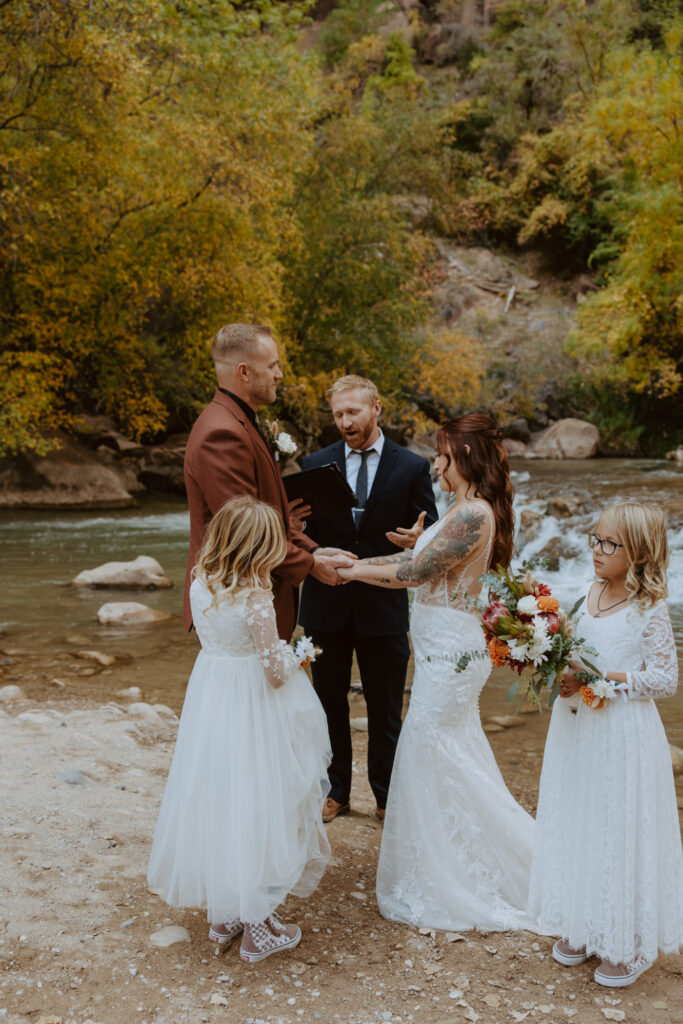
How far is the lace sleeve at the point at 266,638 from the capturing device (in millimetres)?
3000

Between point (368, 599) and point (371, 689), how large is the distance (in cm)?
50

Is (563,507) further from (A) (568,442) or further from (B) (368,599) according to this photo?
(A) (568,442)

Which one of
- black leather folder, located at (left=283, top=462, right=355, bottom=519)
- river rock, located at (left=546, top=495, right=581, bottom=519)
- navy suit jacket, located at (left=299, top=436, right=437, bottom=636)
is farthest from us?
river rock, located at (left=546, top=495, right=581, bottom=519)

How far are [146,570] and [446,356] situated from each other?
14677mm

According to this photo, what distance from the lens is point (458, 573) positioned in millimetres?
3334

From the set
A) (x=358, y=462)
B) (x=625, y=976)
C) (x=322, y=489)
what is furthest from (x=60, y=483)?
(x=625, y=976)

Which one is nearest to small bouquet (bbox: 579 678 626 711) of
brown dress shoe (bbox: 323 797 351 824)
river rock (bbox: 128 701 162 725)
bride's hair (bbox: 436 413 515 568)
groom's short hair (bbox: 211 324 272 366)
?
bride's hair (bbox: 436 413 515 568)

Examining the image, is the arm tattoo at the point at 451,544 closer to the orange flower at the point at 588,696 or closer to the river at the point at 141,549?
the orange flower at the point at 588,696

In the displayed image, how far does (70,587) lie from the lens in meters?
10.8

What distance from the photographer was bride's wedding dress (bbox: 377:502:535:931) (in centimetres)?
331

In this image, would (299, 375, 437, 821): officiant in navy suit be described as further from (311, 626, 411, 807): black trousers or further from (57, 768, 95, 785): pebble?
(57, 768, 95, 785): pebble

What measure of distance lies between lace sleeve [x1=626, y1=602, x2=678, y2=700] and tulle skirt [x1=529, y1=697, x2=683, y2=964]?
0.08 meters

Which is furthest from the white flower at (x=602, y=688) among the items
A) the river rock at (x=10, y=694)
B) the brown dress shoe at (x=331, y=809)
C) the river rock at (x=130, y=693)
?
the river rock at (x=10, y=694)

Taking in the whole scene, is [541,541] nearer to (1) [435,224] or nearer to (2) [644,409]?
(2) [644,409]
